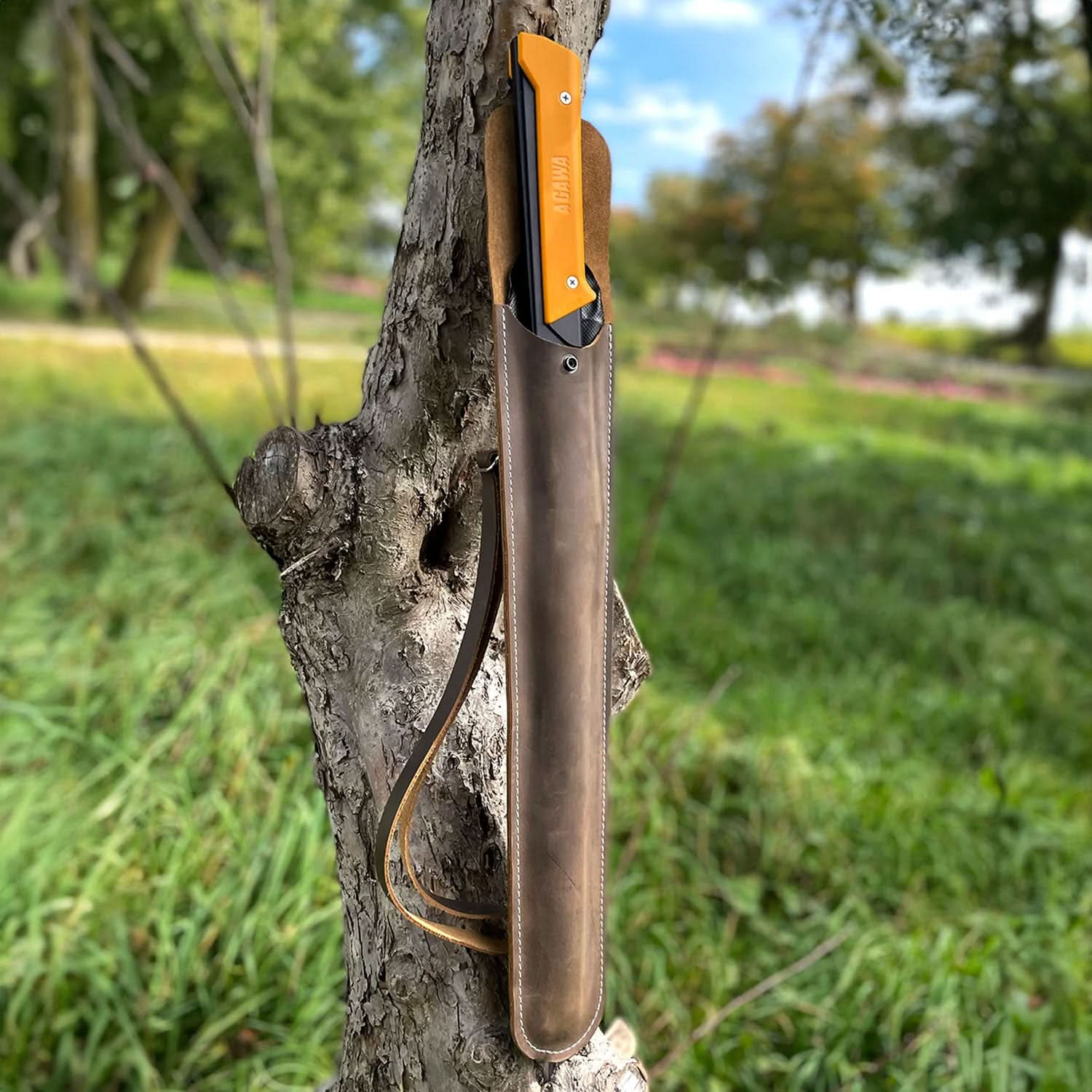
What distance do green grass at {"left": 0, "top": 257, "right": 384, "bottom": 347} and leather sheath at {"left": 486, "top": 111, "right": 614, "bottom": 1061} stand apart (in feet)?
22.0

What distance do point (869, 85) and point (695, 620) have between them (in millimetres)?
1892

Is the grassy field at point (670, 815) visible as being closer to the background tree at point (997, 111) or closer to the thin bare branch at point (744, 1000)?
the thin bare branch at point (744, 1000)

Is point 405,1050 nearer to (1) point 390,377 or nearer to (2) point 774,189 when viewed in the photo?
(1) point 390,377

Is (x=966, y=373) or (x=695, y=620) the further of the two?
(x=966, y=373)

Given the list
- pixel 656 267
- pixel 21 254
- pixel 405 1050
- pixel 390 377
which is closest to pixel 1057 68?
pixel 21 254

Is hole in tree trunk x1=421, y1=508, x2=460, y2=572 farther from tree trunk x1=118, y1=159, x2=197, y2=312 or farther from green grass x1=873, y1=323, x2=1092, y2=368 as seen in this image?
green grass x1=873, y1=323, x2=1092, y2=368

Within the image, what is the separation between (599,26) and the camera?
0.90m

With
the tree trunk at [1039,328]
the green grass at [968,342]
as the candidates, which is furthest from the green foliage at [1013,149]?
the green grass at [968,342]

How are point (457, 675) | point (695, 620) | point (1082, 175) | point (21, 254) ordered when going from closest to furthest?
point (457, 675), point (21, 254), point (1082, 175), point (695, 620)

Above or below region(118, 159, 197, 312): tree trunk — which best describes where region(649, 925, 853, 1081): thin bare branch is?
below

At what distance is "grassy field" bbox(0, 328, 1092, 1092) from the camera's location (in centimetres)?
169

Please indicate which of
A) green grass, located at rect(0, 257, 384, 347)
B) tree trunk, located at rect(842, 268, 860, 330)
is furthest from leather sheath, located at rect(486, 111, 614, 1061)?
tree trunk, located at rect(842, 268, 860, 330)

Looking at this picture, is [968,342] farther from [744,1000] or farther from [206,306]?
[744,1000]

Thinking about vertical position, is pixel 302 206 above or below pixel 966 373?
above
